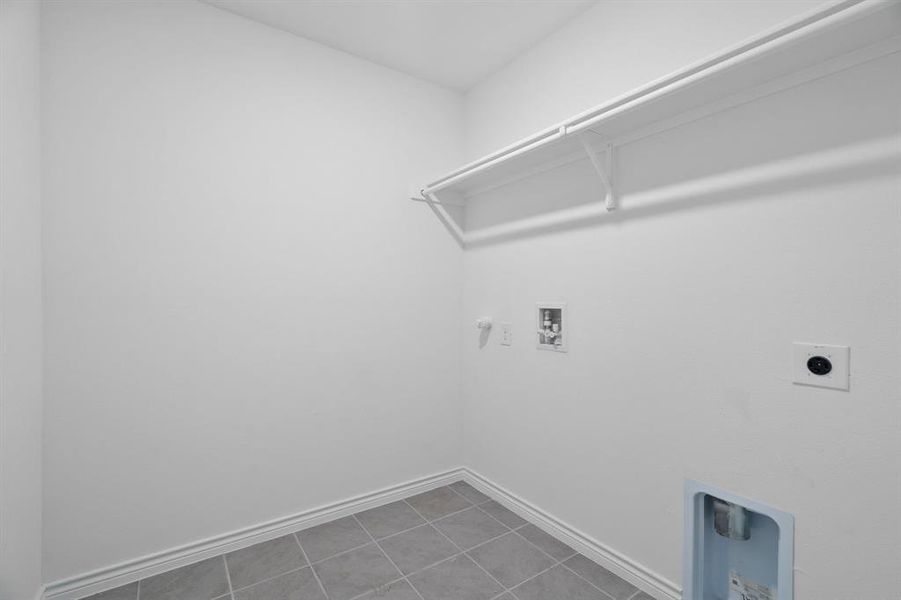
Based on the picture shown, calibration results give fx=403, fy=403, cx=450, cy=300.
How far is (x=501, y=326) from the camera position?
7.22 ft

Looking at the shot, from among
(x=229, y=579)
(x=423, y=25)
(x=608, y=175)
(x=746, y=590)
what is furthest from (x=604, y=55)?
(x=229, y=579)

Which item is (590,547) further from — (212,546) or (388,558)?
(212,546)

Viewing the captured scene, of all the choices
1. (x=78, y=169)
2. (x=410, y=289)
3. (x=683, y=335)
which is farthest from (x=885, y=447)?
(x=78, y=169)

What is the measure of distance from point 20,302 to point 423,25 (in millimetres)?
1882

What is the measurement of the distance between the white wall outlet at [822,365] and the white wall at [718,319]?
2 cm

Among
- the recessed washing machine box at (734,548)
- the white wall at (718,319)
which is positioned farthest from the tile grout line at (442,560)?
the recessed washing machine box at (734,548)

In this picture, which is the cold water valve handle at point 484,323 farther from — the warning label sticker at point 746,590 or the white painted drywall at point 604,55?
the warning label sticker at point 746,590

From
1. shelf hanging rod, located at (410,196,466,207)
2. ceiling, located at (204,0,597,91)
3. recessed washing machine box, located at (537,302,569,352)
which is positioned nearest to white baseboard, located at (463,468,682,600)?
recessed washing machine box, located at (537,302,569,352)

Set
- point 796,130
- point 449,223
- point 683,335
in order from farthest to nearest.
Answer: point 449,223 → point 683,335 → point 796,130

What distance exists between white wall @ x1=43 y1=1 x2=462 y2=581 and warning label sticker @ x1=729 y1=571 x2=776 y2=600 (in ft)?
4.84

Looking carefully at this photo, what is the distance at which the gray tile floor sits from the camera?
151 cm

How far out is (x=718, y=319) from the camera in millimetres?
1316

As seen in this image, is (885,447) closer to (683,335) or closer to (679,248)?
(683,335)

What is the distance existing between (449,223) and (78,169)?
168 centimetres
